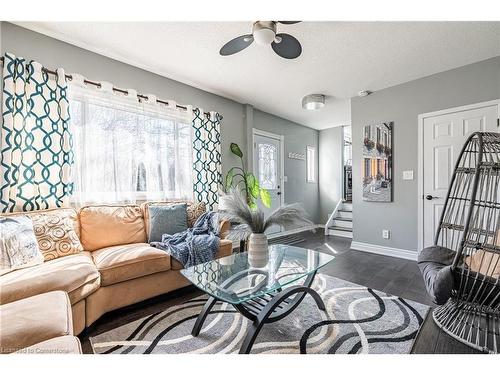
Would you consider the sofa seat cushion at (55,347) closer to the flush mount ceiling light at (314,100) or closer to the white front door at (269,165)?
the white front door at (269,165)

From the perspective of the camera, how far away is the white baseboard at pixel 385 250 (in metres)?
3.22

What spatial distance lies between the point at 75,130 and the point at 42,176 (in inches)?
21.4

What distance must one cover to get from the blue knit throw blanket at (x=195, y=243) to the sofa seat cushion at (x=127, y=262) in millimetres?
120

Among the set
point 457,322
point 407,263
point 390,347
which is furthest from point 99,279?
point 407,263

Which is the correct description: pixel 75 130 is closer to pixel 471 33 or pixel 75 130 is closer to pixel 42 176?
pixel 42 176

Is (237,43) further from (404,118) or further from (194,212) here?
(404,118)

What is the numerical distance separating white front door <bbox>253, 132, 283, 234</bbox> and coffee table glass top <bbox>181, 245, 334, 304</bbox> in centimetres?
244

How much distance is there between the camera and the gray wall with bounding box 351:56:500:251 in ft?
9.00

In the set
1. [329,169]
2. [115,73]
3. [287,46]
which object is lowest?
[329,169]

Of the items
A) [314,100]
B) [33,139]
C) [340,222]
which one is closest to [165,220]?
[33,139]

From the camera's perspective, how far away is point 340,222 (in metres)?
4.98

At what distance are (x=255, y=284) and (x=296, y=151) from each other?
411 centimetres

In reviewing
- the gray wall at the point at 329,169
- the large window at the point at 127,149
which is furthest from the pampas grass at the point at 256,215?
the gray wall at the point at 329,169

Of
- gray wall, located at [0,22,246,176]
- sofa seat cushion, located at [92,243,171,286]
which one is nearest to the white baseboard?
gray wall, located at [0,22,246,176]
